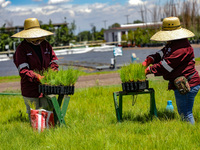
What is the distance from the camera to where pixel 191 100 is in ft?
13.8

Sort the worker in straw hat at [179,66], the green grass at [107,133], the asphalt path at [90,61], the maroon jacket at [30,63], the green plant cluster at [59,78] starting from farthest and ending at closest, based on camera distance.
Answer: the asphalt path at [90,61], the maroon jacket at [30,63], the green plant cluster at [59,78], the worker in straw hat at [179,66], the green grass at [107,133]

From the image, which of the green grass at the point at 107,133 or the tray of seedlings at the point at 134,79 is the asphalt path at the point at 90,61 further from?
the tray of seedlings at the point at 134,79

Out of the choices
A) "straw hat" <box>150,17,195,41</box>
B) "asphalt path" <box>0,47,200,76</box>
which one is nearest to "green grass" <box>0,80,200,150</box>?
"straw hat" <box>150,17,195,41</box>

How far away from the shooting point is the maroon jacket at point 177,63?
4031mm

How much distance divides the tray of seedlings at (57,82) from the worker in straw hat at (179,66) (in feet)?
3.87

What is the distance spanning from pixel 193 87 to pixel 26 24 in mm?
2704

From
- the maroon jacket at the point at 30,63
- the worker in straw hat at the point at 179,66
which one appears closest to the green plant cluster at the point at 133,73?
the worker in straw hat at the point at 179,66

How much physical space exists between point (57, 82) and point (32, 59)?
604 millimetres

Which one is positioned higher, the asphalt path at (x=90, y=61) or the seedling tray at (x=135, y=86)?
the seedling tray at (x=135, y=86)

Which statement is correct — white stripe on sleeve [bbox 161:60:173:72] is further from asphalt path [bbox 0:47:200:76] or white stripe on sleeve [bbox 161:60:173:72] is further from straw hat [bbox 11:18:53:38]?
asphalt path [bbox 0:47:200:76]

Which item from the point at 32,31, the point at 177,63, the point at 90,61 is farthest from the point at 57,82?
the point at 90,61

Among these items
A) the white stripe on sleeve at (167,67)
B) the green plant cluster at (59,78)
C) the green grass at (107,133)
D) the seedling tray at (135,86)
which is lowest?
the green grass at (107,133)

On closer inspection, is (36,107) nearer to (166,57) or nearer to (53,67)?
(53,67)

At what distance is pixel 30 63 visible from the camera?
453 centimetres
